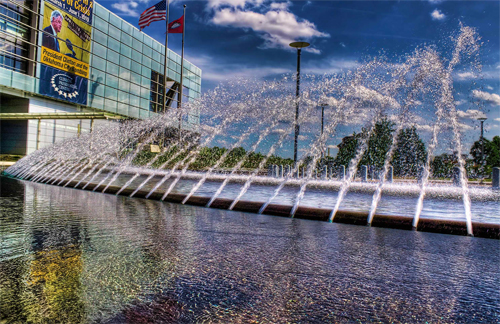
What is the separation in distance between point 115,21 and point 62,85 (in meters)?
11.8

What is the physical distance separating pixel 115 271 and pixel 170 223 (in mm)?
2645

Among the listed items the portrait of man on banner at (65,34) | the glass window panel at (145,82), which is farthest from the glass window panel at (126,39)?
the portrait of man on banner at (65,34)

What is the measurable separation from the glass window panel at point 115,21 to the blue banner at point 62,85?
908cm

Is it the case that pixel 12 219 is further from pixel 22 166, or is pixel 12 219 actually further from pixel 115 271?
pixel 22 166

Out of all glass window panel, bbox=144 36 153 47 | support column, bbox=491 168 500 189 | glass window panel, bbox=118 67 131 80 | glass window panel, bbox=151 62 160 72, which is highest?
glass window panel, bbox=144 36 153 47

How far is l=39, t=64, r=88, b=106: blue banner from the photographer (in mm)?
34656

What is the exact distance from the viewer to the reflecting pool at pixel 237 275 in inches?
79.8

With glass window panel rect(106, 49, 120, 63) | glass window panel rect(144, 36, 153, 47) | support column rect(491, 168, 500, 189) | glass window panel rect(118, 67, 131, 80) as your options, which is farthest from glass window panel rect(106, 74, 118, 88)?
support column rect(491, 168, 500, 189)

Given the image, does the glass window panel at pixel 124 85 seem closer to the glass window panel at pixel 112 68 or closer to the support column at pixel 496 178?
the glass window panel at pixel 112 68

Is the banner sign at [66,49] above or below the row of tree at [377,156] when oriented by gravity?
above

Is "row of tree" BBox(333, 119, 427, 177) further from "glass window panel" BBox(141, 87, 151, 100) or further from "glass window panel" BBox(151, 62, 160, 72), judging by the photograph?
"glass window panel" BBox(151, 62, 160, 72)

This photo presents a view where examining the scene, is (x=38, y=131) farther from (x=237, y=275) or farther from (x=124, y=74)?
(x=237, y=275)

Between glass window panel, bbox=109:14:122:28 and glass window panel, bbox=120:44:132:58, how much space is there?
238 centimetres

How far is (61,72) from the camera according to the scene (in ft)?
118
